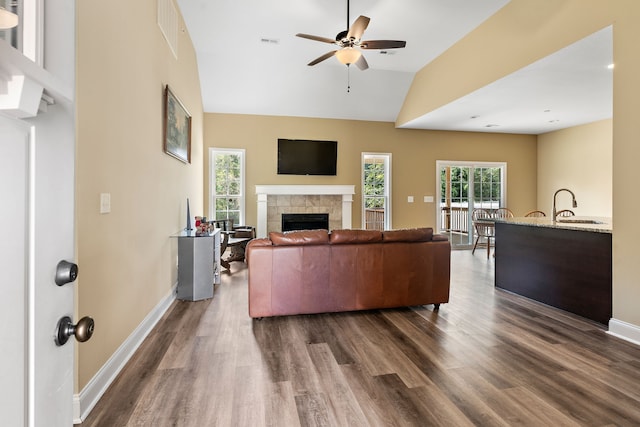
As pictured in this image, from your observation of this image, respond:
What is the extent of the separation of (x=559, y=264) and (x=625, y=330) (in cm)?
86

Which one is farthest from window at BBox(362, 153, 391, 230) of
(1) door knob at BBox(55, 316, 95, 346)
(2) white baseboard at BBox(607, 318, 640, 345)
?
(1) door knob at BBox(55, 316, 95, 346)

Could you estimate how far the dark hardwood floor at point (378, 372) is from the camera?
1779 millimetres

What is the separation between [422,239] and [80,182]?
2.94 meters

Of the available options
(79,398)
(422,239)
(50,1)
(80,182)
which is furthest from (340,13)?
(79,398)

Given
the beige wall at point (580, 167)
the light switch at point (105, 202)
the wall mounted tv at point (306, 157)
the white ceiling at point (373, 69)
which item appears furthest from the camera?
the wall mounted tv at point (306, 157)

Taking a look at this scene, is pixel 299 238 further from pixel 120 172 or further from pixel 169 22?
pixel 169 22

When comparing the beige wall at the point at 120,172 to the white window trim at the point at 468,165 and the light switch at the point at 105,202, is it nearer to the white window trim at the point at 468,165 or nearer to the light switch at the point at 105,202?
the light switch at the point at 105,202

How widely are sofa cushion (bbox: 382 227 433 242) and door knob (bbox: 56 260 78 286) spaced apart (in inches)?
113

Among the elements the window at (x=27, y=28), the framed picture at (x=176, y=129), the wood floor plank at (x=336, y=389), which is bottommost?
the wood floor plank at (x=336, y=389)

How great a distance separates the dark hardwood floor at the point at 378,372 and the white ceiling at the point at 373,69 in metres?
3.11

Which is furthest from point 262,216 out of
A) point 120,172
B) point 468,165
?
point 468,165

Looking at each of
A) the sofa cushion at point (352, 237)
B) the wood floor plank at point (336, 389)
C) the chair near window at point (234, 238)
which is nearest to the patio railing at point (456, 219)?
the chair near window at point (234, 238)

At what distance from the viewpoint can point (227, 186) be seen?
23.0 feet

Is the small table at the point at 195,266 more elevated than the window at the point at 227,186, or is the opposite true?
the window at the point at 227,186
